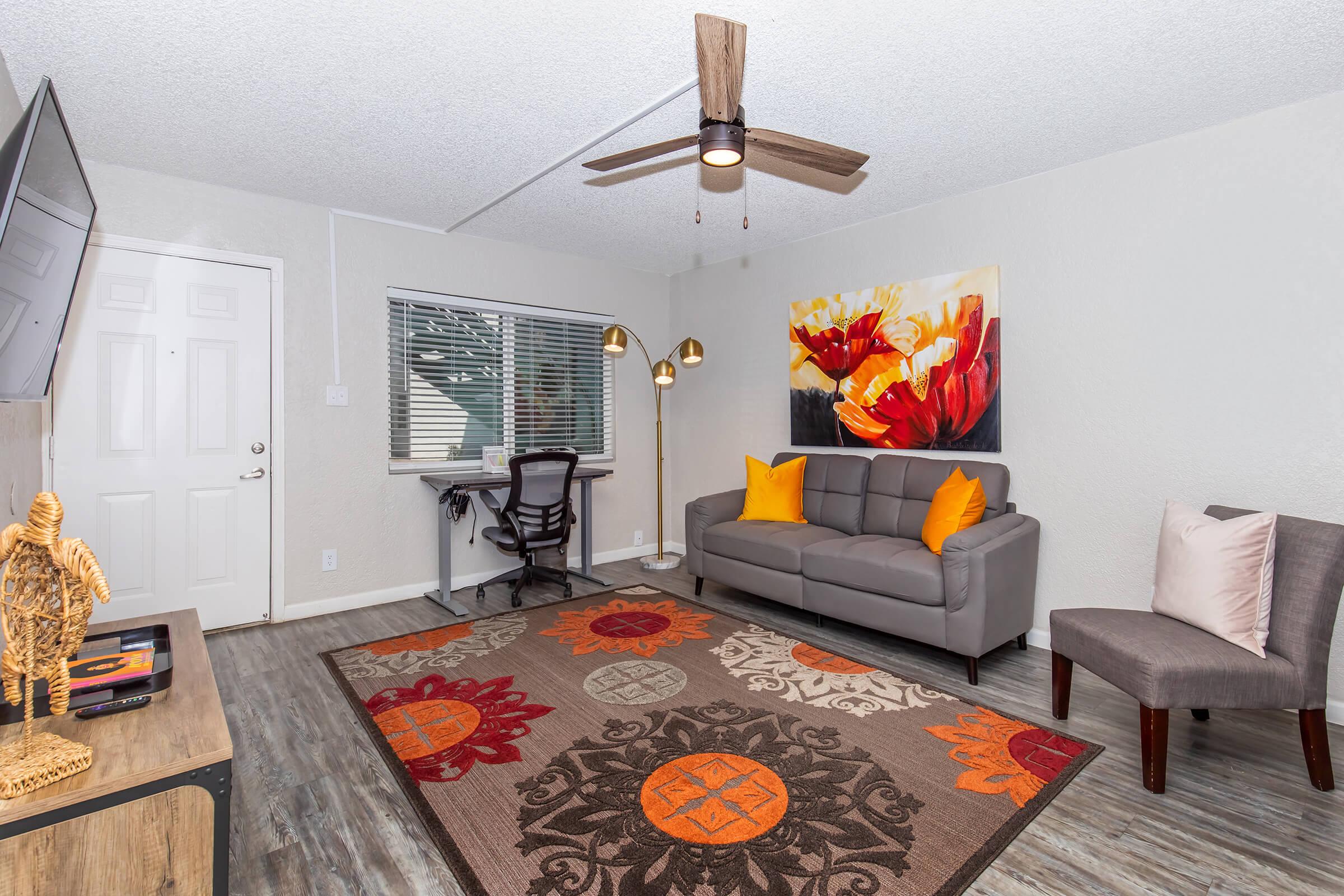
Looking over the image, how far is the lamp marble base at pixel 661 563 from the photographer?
5051mm

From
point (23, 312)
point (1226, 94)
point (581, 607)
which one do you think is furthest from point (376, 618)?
point (1226, 94)

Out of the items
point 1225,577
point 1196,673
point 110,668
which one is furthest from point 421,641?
point 1225,577

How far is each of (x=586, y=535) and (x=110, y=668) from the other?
3204mm

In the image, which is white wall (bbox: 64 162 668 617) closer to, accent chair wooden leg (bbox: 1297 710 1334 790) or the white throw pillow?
the white throw pillow

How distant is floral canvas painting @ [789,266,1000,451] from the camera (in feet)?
12.0

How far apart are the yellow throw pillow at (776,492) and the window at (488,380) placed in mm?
1453

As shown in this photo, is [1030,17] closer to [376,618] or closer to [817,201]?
[817,201]

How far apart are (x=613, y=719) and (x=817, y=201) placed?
9.87 ft

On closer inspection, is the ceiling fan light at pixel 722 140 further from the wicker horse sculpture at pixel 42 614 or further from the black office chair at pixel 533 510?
the black office chair at pixel 533 510

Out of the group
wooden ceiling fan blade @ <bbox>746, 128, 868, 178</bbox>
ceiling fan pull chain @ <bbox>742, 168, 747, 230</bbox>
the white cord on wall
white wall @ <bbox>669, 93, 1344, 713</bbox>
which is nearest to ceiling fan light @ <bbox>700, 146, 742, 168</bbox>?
wooden ceiling fan blade @ <bbox>746, 128, 868, 178</bbox>

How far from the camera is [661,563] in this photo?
5082 millimetres

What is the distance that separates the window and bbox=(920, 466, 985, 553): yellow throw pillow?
274 cm

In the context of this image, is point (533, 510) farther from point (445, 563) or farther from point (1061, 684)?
point (1061, 684)

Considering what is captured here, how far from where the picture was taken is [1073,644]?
7.86 ft
